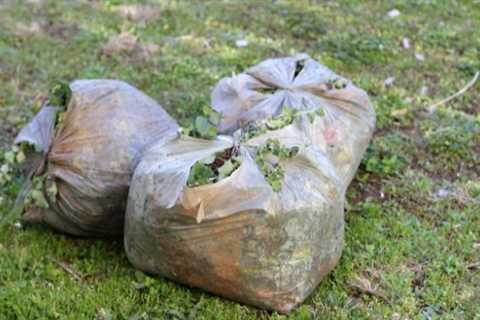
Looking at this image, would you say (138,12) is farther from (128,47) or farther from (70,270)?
(70,270)

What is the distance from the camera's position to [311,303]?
114 inches

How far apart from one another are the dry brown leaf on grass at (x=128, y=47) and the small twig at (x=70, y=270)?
7.62 ft

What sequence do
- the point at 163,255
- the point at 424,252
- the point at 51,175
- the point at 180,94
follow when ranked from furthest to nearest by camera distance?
the point at 180,94, the point at 424,252, the point at 51,175, the point at 163,255

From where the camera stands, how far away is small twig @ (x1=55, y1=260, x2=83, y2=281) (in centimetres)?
297

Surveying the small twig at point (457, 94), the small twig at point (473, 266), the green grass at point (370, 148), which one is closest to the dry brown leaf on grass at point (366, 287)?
the green grass at point (370, 148)

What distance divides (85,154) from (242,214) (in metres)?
0.85

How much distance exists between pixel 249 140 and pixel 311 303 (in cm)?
74

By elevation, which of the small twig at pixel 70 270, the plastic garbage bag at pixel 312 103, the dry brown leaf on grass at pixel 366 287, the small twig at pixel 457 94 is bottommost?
the small twig at pixel 457 94

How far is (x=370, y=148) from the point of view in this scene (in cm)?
405

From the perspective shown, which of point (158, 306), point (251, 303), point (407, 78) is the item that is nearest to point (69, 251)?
point (158, 306)

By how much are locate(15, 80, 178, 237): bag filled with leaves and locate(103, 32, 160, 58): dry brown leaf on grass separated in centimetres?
189

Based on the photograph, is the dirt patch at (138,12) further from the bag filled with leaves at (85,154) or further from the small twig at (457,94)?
the bag filled with leaves at (85,154)

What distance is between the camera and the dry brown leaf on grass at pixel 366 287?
294 cm

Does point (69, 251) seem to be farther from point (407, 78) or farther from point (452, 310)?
point (407, 78)
